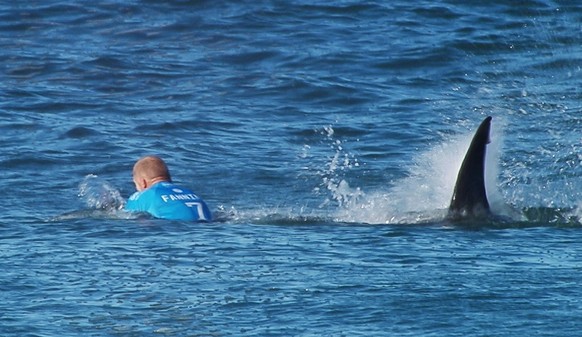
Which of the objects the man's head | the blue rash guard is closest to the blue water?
the blue rash guard

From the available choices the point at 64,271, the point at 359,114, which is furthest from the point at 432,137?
the point at 64,271

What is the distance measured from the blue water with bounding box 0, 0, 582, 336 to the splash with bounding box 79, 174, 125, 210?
0.08 m

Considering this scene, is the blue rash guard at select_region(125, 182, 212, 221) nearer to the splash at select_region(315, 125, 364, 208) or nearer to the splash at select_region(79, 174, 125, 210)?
the splash at select_region(79, 174, 125, 210)

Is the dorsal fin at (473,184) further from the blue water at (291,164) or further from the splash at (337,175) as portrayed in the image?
the splash at (337,175)

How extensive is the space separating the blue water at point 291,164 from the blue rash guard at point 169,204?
20cm

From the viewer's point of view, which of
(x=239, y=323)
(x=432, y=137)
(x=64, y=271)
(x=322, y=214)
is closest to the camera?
(x=239, y=323)

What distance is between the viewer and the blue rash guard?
1223 cm

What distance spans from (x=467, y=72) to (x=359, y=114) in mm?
2666

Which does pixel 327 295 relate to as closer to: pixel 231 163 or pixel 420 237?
pixel 420 237

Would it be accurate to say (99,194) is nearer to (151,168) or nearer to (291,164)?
(151,168)

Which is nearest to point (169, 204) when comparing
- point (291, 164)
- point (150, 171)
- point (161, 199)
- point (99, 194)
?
point (161, 199)

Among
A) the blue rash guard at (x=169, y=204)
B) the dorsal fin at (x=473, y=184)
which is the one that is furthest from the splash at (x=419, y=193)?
the blue rash guard at (x=169, y=204)

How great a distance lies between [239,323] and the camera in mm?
8828

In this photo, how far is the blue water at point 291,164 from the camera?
9266mm
